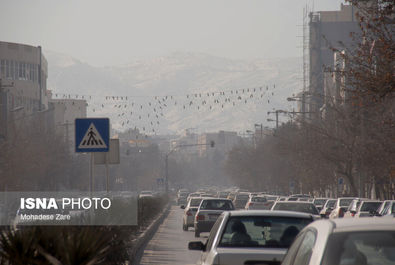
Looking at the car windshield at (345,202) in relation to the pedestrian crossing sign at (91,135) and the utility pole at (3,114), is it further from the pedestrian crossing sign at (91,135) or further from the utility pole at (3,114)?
the pedestrian crossing sign at (91,135)

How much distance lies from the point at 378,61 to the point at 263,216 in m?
12.5

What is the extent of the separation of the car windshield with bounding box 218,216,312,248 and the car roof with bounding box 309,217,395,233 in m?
4.83

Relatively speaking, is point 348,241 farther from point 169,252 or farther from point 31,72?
point 31,72

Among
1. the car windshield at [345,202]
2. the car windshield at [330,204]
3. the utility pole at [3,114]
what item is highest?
the utility pole at [3,114]

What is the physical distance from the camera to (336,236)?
6.21m

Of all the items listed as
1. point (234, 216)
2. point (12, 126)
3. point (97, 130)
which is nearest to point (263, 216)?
point (234, 216)

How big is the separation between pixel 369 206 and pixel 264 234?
73.1ft

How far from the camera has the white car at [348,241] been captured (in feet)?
19.9

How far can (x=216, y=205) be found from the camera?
33812 mm

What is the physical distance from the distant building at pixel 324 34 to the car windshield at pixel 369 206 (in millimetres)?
75539

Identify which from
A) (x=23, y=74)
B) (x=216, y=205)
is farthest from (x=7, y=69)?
(x=216, y=205)

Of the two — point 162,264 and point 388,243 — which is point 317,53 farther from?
point 388,243

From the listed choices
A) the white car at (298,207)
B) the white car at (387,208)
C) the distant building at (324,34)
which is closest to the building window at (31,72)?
the distant building at (324,34)

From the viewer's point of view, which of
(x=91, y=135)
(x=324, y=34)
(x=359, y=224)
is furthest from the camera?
(x=324, y=34)
